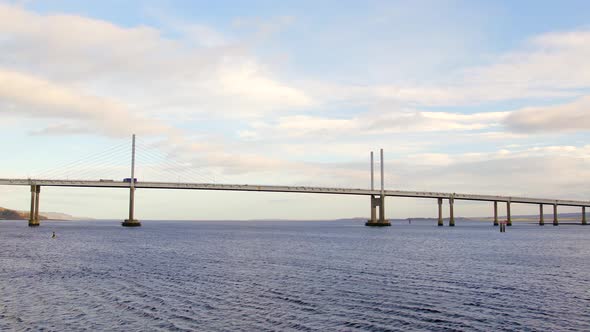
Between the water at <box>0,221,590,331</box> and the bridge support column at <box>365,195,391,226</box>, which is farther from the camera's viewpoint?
the bridge support column at <box>365,195,391,226</box>

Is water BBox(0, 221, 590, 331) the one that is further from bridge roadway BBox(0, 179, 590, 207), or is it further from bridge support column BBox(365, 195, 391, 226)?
bridge support column BBox(365, 195, 391, 226)

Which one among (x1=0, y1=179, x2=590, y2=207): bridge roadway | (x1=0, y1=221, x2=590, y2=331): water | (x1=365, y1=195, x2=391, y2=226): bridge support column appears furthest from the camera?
(x1=365, y1=195, x2=391, y2=226): bridge support column

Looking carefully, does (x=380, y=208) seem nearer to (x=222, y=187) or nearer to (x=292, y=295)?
(x=222, y=187)

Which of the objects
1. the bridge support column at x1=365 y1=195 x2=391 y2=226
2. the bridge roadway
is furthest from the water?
the bridge support column at x1=365 y1=195 x2=391 y2=226

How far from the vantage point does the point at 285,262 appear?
171 ft

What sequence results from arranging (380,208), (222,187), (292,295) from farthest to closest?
(380,208) → (222,187) → (292,295)

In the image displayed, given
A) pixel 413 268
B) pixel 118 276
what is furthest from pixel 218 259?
pixel 413 268

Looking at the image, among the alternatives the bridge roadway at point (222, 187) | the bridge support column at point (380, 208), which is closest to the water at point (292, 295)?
the bridge roadway at point (222, 187)

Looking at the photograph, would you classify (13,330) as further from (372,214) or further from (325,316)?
(372,214)

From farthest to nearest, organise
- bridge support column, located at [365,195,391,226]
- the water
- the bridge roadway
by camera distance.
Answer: bridge support column, located at [365,195,391,226], the bridge roadway, the water

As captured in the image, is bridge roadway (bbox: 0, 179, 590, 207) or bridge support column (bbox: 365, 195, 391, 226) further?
bridge support column (bbox: 365, 195, 391, 226)

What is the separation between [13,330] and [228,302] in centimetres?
1099

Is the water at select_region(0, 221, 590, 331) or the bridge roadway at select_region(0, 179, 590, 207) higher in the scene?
the bridge roadway at select_region(0, 179, 590, 207)

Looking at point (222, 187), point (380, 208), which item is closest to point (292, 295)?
point (222, 187)
